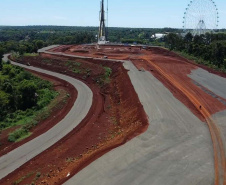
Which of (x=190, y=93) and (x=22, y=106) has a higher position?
(x=190, y=93)

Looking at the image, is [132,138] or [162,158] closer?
[162,158]

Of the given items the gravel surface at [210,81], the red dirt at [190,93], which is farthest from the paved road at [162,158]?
the gravel surface at [210,81]

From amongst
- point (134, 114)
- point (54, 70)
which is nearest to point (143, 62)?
point (54, 70)

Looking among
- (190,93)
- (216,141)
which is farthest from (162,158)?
(190,93)

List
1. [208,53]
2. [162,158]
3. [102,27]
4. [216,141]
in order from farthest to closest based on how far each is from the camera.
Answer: [102,27]
[208,53]
[216,141]
[162,158]

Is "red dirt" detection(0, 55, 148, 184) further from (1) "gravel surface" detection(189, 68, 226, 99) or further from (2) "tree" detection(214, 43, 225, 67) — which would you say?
(2) "tree" detection(214, 43, 225, 67)

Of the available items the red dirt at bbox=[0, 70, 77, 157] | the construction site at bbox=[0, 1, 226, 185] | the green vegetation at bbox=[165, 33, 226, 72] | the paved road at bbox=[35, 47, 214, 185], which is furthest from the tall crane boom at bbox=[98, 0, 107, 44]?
the paved road at bbox=[35, 47, 214, 185]

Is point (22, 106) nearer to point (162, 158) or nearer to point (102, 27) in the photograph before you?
point (162, 158)
